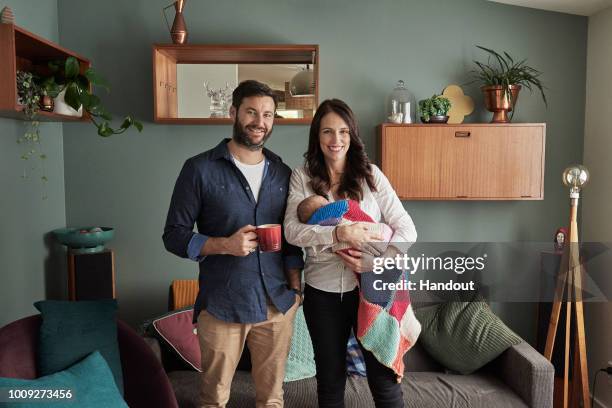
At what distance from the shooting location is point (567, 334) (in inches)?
109

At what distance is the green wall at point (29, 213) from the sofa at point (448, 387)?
79 centimetres

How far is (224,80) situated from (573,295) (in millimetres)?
2283

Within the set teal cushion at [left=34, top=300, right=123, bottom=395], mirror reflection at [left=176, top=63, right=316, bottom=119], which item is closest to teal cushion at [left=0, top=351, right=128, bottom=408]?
teal cushion at [left=34, top=300, right=123, bottom=395]

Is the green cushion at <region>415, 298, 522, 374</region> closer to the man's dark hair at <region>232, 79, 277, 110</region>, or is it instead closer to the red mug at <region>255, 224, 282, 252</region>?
the red mug at <region>255, 224, 282, 252</region>

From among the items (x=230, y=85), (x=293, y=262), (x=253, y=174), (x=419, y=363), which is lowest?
(x=419, y=363)

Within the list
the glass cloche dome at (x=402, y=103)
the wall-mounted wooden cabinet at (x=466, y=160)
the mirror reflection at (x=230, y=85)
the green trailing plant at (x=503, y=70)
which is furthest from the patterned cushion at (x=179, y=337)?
the green trailing plant at (x=503, y=70)

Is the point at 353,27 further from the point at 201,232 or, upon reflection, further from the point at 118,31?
the point at 201,232

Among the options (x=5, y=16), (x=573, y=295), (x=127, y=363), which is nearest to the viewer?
(x=127, y=363)

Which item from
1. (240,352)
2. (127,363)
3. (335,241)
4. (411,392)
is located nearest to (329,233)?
(335,241)

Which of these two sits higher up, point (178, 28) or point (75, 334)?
point (178, 28)

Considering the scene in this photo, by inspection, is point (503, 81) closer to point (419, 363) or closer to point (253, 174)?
point (419, 363)

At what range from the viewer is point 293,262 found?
1967 mm

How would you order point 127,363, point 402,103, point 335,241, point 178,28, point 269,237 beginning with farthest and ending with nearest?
point 402,103 < point 178,28 < point 127,363 < point 335,241 < point 269,237

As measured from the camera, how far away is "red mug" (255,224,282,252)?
1.67 meters
